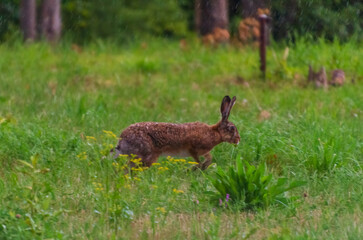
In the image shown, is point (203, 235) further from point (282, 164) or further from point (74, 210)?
point (282, 164)

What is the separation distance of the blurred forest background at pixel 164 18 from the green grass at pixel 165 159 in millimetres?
2792

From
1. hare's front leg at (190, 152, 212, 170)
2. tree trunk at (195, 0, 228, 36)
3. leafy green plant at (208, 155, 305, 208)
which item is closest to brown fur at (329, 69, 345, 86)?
hare's front leg at (190, 152, 212, 170)

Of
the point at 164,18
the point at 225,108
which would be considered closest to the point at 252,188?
the point at 225,108

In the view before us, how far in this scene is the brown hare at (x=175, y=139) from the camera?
6090 millimetres

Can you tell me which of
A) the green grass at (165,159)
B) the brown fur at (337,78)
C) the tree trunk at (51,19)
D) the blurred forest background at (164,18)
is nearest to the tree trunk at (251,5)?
the blurred forest background at (164,18)

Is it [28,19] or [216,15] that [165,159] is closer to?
[216,15]

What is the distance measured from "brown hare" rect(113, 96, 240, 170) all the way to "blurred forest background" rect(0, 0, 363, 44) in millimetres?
8398

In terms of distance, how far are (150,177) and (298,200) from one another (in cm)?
131

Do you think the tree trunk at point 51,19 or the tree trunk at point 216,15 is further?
the tree trunk at point 216,15

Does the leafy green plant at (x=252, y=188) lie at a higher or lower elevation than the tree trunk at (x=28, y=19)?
higher

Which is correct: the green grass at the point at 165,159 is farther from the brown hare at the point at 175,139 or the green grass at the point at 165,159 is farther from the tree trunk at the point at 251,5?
the tree trunk at the point at 251,5

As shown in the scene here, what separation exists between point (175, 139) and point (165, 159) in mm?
483

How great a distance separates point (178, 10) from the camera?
20.9 m

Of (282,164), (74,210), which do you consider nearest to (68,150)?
(74,210)
